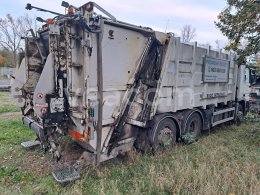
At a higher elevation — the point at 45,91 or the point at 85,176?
the point at 45,91

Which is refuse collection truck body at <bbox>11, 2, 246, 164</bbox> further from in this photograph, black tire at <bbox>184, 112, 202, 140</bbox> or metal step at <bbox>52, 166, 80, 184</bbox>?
metal step at <bbox>52, 166, 80, 184</bbox>

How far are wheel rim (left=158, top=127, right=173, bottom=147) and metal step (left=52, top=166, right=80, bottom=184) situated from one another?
6.39 ft

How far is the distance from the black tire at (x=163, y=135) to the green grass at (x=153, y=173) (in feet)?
0.65

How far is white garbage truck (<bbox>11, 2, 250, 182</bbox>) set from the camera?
141 inches

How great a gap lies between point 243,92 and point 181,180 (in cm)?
621

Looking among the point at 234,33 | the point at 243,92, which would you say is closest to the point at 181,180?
the point at 234,33

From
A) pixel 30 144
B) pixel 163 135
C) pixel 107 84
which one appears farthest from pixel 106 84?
pixel 30 144

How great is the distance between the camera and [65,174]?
12.1 feet

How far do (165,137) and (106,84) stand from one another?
2014mm

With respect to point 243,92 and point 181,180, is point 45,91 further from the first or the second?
point 243,92

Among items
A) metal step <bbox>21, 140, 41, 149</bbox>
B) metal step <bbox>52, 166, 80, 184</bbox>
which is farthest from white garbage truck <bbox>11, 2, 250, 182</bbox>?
metal step <bbox>21, 140, 41, 149</bbox>

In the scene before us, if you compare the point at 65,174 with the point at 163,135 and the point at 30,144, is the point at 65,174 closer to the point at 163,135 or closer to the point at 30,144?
the point at 30,144

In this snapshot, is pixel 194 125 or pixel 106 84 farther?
pixel 194 125

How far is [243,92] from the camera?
8367 mm
